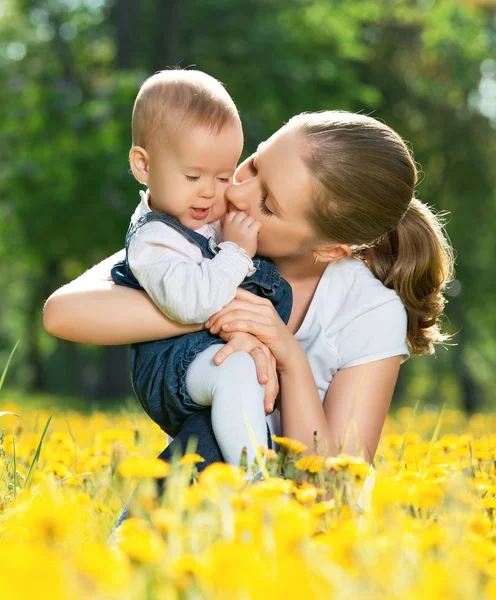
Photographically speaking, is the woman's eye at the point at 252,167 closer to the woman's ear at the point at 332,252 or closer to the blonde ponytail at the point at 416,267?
the woman's ear at the point at 332,252

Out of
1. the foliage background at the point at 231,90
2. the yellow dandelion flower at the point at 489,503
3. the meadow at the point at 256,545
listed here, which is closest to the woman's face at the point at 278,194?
the meadow at the point at 256,545

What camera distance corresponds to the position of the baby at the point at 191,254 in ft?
7.88

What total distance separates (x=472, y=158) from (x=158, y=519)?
621 inches

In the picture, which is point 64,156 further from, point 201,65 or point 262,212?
point 262,212

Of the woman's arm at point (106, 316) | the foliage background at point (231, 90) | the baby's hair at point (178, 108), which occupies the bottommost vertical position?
the foliage background at point (231, 90)

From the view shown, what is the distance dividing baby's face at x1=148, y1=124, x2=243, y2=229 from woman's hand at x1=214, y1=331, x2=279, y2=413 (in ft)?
1.39

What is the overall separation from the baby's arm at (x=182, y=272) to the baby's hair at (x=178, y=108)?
0.32 meters

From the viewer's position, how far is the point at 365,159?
2.71 metres

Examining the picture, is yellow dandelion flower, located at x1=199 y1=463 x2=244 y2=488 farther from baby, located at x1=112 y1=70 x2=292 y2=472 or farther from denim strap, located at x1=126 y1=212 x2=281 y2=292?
denim strap, located at x1=126 y1=212 x2=281 y2=292

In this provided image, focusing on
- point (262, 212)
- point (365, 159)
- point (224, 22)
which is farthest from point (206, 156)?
point (224, 22)

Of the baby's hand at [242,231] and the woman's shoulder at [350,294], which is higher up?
the baby's hand at [242,231]

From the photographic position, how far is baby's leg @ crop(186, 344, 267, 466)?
7.66ft

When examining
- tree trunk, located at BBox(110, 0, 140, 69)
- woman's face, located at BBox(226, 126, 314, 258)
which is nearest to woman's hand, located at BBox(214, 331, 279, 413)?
woman's face, located at BBox(226, 126, 314, 258)

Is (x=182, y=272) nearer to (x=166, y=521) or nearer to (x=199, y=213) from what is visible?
(x=199, y=213)
